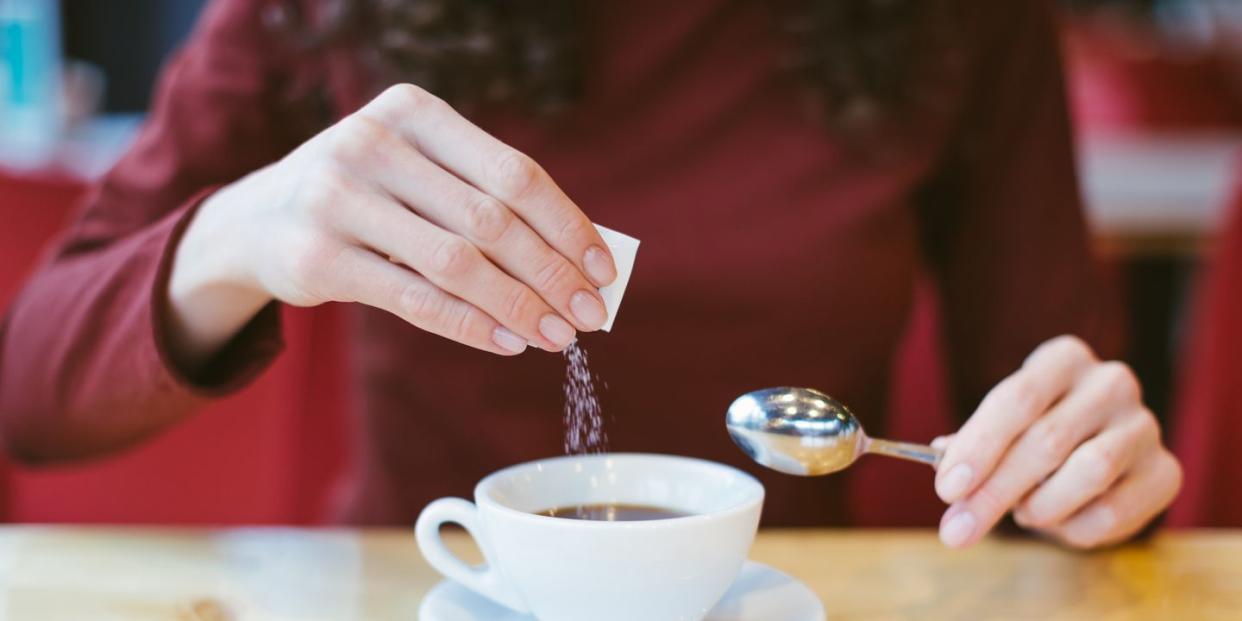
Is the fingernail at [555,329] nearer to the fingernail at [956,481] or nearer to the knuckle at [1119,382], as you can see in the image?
the fingernail at [956,481]

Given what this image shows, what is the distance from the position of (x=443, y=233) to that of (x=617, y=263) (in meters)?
0.09

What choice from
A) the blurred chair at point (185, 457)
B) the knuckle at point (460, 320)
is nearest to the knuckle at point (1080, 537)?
the knuckle at point (460, 320)

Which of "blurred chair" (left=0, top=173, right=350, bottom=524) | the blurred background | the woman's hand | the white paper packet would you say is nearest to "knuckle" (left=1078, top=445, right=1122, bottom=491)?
the woman's hand

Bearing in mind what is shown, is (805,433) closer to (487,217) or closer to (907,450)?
(907,450)

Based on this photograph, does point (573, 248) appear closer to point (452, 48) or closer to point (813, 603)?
point (813, 603)

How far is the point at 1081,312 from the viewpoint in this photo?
1.08m

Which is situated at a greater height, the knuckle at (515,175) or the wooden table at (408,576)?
the knuckle at (515,175)

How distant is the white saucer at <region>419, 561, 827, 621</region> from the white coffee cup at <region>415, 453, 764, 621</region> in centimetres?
1

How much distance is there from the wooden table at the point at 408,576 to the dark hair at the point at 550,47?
415mm

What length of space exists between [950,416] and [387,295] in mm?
920

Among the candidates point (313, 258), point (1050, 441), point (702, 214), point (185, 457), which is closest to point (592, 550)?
point (313, 258)

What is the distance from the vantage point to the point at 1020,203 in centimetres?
111

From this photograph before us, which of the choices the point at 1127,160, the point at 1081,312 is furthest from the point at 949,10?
the point at 1127,160

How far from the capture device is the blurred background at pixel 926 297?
4.26ft
